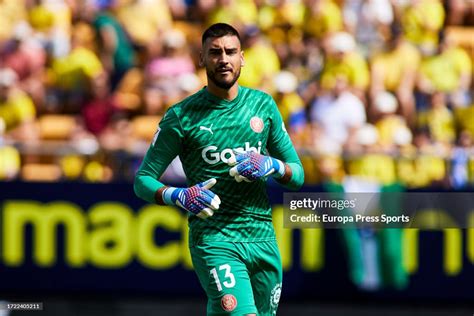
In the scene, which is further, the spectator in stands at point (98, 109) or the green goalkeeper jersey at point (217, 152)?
the spectator in stands at point (98, 109)

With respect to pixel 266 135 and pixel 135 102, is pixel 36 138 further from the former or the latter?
pixel 266 135

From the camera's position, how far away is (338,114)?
438 inches

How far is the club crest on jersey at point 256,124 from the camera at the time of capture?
5996mm

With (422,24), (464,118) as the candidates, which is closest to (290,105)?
(464,118)

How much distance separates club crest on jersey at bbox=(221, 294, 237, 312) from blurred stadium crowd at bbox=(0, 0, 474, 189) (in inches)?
172

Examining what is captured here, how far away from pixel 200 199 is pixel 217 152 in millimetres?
426

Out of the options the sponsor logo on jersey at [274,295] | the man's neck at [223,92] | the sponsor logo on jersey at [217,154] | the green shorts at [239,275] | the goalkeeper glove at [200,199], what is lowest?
the sponsor logo on jersey at [274,295]

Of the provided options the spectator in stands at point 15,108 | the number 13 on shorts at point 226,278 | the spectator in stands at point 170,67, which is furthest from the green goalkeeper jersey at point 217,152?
the spectator in stands at point 15,108

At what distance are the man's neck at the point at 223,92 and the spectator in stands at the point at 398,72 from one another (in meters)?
5.53

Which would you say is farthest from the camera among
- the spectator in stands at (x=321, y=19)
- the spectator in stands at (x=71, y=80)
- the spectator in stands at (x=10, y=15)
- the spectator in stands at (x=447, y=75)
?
the spectator in stands at (x=10, y=15)

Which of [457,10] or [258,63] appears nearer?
[258,63]

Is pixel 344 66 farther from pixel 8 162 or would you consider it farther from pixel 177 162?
pixel 8 162

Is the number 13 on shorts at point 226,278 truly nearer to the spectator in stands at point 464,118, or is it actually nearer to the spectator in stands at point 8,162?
the spectator in stands at point 8,162

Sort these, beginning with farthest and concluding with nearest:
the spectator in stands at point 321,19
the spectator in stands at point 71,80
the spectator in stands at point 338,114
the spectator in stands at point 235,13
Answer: the spectator in stands at point 235,13 < the spectator in stands at point 321,19 < the spectator in stands at point 71,80 < the spectator in stands at point 338,114
